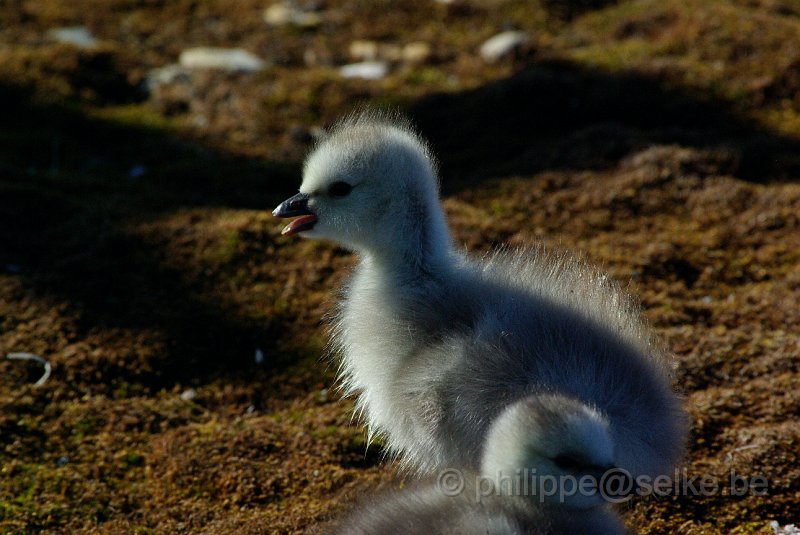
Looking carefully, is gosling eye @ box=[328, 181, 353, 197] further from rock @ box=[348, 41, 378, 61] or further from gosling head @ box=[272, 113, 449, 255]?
rock @ box=[348, 41, 378, 61]

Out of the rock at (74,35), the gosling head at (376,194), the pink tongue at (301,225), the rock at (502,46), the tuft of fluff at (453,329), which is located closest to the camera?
the tuft of fluff at (453,329)

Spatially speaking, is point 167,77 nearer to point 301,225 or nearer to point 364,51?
point 364,51

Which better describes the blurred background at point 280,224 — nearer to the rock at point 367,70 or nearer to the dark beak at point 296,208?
the rock at point 367,70

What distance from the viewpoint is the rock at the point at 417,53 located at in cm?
962

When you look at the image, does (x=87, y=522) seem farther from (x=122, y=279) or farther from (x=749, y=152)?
(x=749, y=152)

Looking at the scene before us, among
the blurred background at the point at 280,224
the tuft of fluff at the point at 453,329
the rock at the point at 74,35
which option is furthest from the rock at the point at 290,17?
the tuft of fluff at the point at 453,329

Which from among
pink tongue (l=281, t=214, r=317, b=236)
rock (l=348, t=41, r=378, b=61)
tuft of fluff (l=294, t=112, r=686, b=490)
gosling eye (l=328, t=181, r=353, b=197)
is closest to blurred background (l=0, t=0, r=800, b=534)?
rock (l=348, t=41, r=378, b=61)

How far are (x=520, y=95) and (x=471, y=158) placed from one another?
1.02m

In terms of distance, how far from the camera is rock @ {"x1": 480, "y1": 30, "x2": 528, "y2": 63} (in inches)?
371

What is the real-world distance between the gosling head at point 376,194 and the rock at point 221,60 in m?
5.75

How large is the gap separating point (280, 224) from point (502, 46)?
4.25 meters

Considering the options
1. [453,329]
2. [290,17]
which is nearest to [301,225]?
[453,329]

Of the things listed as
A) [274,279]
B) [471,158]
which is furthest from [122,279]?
[471,158]

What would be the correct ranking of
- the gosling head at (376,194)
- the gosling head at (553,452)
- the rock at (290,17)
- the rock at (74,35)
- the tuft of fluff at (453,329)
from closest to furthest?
the gosling head at (553,452) → the tuft of fluff at (453,329) → the gosling head at (376,194) → the rock at (74,35) → the rock at (290,17)
